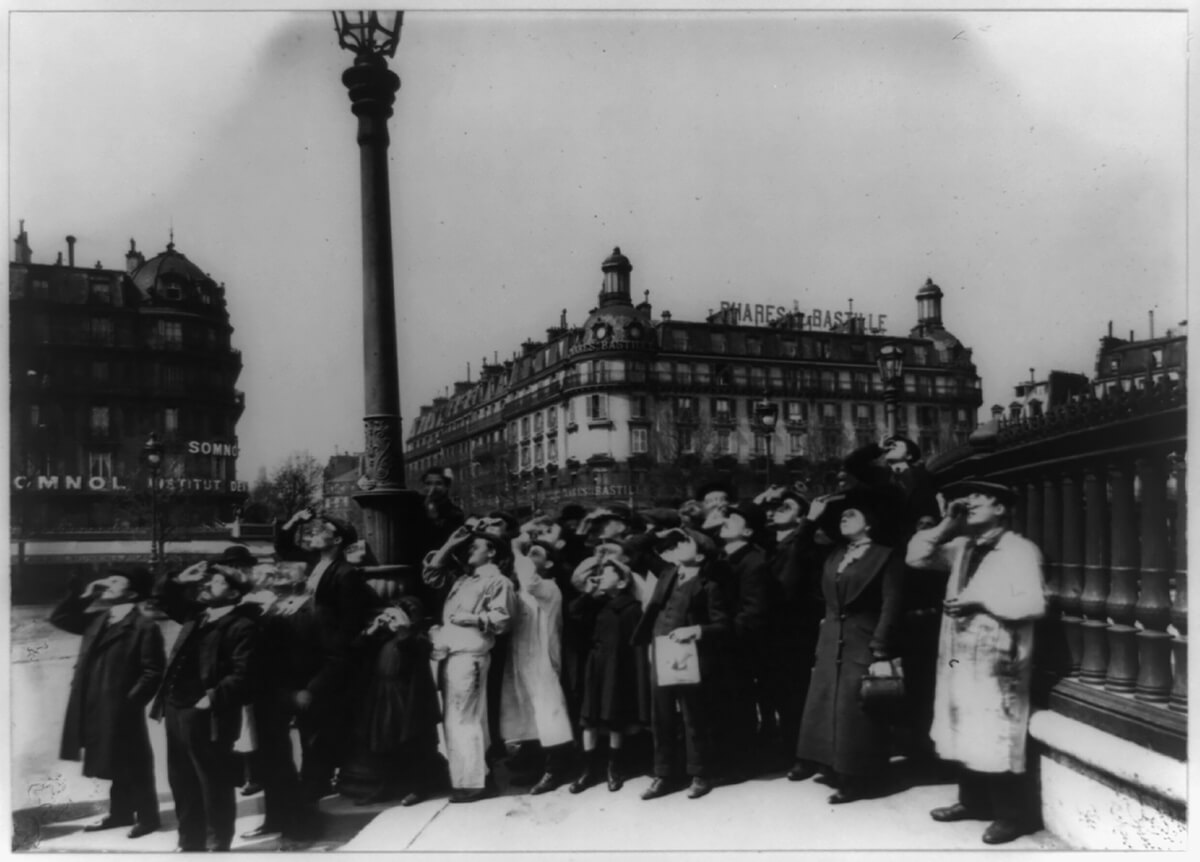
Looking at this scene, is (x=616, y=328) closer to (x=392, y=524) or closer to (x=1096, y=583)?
(x=392, y=524)

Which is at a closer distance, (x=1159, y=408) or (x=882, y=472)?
(x=1159, y=408)

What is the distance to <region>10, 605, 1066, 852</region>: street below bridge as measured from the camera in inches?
192

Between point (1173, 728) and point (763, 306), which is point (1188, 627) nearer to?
point (1173, 728)

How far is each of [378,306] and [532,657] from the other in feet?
6.84

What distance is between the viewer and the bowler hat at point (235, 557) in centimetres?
508

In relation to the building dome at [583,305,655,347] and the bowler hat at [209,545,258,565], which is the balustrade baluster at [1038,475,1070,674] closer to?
the building dome at [583,305,655,347]

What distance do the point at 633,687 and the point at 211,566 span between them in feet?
7.76

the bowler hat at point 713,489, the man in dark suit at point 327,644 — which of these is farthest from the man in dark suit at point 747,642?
the man in dark suit at point 327,644

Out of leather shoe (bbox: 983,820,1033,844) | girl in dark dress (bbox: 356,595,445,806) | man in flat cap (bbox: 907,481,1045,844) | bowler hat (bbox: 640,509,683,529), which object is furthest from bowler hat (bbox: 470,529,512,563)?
leather shoe (bbox: 983,820,1033,844)

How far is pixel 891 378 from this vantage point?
5109 millimetres

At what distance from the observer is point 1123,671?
14.0ft

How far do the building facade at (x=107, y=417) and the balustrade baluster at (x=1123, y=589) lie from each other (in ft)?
15.1

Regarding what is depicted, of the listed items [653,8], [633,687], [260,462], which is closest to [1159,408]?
[633,687]

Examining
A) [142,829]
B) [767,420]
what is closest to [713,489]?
[767,420]
